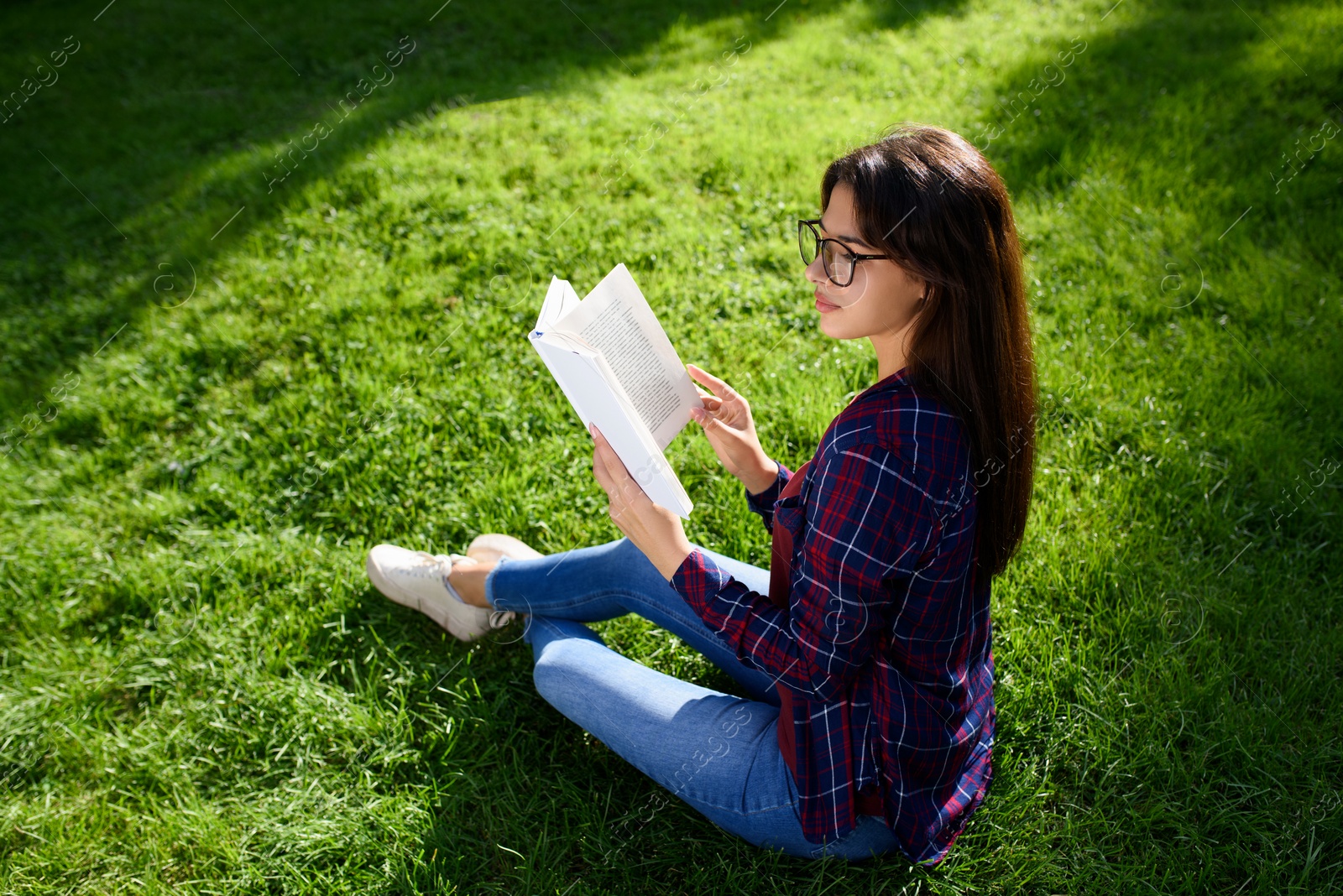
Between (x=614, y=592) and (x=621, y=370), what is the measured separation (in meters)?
0.69

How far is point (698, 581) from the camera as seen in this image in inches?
70.9

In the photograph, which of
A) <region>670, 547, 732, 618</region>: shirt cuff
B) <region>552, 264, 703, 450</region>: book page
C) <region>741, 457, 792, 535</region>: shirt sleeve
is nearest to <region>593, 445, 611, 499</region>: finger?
<region>552, 264, 703, 450</region>: book page

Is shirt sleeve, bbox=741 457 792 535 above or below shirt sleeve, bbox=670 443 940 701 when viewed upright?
below

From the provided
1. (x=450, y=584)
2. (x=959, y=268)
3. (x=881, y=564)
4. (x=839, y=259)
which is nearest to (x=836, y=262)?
(x=839, y=259)

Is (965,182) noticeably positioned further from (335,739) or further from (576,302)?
(335,739)

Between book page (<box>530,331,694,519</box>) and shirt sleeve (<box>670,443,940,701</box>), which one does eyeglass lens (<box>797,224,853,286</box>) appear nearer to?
shirt sleeve (<box>670,443,940,701</box>)

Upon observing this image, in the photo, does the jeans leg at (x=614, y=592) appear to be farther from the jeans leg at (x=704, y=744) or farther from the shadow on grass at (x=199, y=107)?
the shadow on grass at (x=199, y=107)

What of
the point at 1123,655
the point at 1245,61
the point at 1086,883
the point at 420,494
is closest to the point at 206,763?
the point at 420,494

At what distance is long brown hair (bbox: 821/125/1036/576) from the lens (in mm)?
1568

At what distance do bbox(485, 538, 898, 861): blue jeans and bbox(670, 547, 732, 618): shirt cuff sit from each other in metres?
0.32

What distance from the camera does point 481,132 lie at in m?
5.14

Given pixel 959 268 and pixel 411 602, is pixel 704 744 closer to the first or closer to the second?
pixel 959 268

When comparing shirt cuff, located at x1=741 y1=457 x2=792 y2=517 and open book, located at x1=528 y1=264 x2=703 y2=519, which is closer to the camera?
open book, located at x1=528 y1=264 x2=703 y2=519

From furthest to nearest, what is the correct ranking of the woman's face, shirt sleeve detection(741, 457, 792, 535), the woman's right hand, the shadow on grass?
the shadow on grass, shirt sleeve detection(741, 457, 792, 535), the woman's right hand, the woman's face
